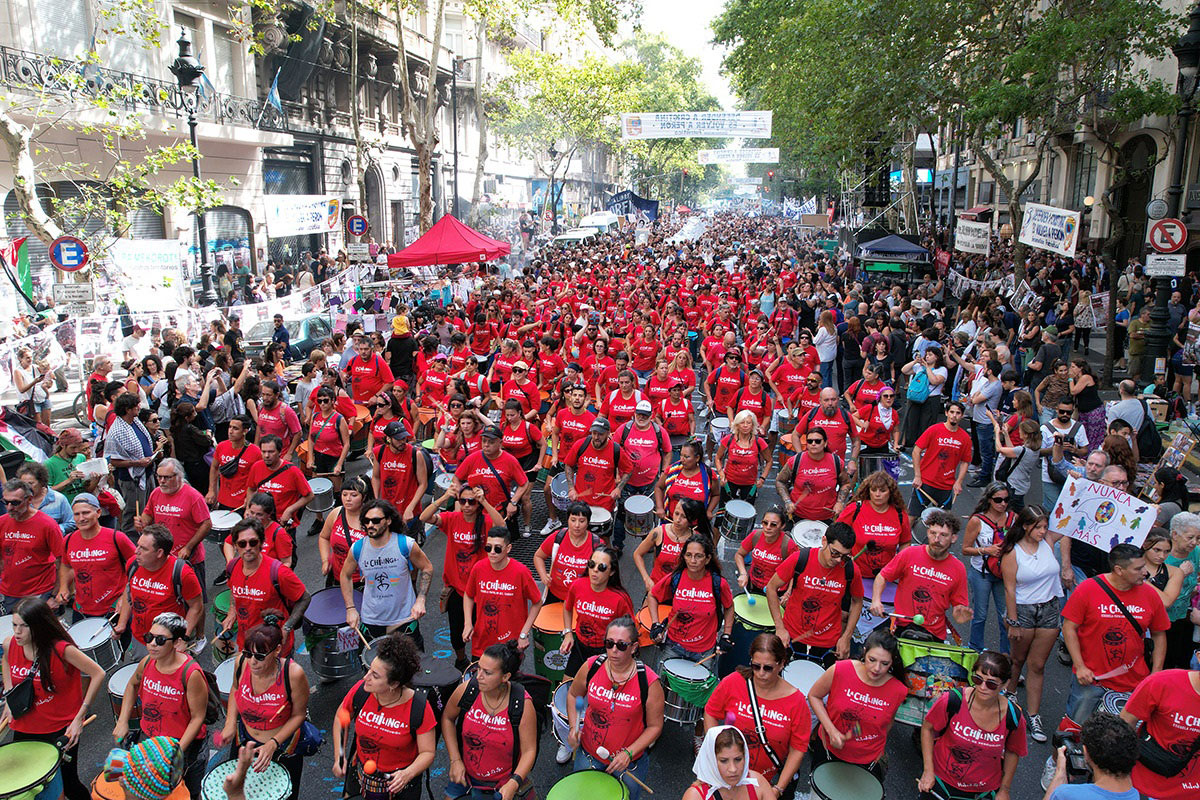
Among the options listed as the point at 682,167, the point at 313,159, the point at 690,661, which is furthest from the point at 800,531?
the point at 682,167

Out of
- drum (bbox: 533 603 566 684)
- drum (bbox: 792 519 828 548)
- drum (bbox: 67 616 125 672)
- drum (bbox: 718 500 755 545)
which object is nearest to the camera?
drum (bbox: 67 616 125 672)

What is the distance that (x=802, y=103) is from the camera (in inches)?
1080

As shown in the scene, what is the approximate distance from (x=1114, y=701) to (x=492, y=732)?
375 centimetres

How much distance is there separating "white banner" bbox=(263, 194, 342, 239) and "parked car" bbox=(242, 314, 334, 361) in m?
2.90

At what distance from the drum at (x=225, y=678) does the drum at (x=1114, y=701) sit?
16.9 feet

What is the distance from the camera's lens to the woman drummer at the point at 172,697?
4660mm

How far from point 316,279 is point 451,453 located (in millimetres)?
21091

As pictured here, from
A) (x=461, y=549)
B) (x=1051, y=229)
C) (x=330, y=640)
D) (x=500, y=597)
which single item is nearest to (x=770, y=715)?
(x=500, y=597)

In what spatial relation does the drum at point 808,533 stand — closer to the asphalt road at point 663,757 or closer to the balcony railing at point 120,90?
the asphalt road at point 663,757

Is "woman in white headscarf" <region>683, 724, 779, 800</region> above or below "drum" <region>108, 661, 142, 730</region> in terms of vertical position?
above

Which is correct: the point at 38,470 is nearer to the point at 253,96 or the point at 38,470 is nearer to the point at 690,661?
the point at 690,661

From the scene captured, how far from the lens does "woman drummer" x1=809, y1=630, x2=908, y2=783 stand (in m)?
4.63

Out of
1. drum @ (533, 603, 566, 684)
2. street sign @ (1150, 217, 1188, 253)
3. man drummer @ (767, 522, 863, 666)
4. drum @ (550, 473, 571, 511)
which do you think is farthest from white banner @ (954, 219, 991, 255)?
drum @ (533, 603, 566, 684)

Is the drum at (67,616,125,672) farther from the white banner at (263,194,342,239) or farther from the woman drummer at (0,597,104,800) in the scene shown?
the white banner at (263,194,342,239)
